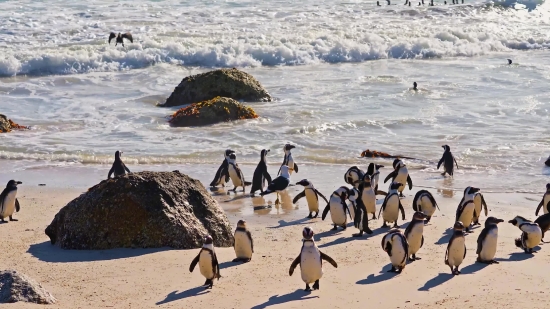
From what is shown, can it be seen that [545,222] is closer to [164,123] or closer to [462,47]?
[164,123]

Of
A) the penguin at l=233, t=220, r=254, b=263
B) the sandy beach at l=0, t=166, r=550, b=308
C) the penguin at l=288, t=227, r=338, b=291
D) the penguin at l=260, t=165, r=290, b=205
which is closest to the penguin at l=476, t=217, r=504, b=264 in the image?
the sandy beach at l=0, t=166, r=550, b=308

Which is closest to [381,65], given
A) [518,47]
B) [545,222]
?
[518,47]

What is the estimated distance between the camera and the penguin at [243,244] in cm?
971

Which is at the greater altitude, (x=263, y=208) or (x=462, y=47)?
(x=462, y=47)

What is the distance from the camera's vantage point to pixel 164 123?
19578 millimetres

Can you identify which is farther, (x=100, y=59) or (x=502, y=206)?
(x=100, y=59)

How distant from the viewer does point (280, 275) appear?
366 inches

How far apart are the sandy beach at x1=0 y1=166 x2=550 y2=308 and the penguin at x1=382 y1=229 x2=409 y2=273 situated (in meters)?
0.16

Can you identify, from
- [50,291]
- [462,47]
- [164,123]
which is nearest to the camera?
[50,291]

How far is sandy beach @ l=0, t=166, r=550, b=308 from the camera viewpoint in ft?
27.6

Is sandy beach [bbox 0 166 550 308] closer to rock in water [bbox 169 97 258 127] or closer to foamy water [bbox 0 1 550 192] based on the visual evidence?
foamy water [bbox 0 1 550 192]

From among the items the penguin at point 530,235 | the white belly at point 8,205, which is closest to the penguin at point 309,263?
the penguin at point 530,235

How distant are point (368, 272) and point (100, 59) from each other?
21.0 meters

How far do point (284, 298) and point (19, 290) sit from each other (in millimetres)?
2433
